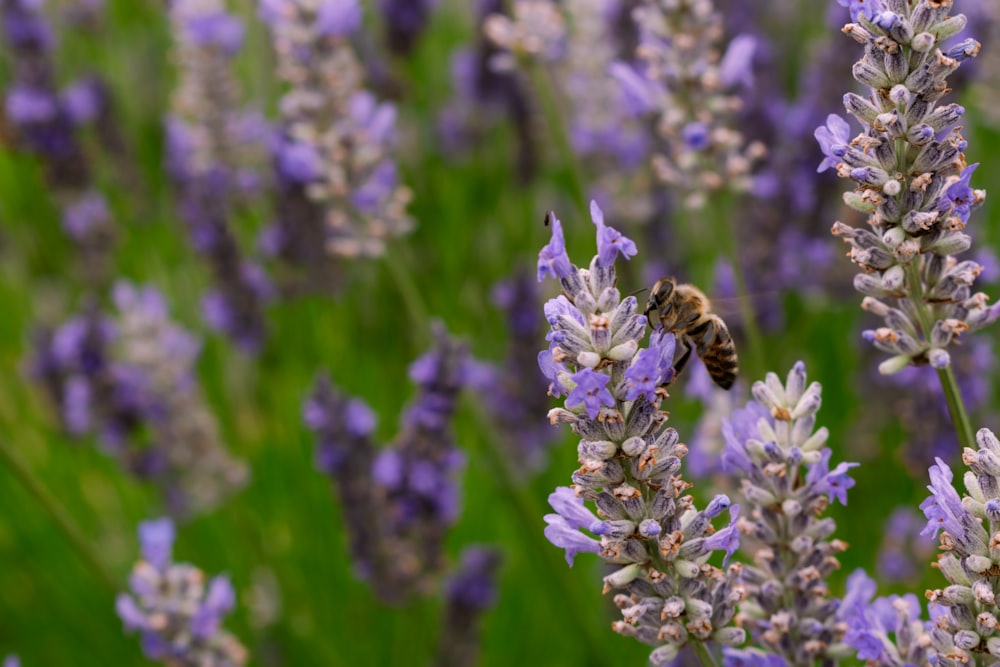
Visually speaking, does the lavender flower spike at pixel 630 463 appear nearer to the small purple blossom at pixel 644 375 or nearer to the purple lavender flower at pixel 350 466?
the small purple blossom at pixel 644 375

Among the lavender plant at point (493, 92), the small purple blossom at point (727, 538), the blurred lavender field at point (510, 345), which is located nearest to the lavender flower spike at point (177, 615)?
the blurred lavender field at point (510, 345)

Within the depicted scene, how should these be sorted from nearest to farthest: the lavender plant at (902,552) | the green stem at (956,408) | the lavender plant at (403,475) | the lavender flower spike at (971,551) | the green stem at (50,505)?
the lavender flower spike at (971,551) → the green stem at (956,408) → the green stem at (50,505) → the lavender plant at (403,475) → the lavender plant at (902,552)

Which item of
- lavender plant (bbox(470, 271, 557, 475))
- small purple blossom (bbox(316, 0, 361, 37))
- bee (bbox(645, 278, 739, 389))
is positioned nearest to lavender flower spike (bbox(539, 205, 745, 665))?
bee (bbox(645, 278, 739, 389))

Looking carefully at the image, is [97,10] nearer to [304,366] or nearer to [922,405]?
[304,366]

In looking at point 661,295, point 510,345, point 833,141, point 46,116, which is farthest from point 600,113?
point 833,141

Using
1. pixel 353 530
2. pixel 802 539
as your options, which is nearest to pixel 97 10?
pixel 353 530

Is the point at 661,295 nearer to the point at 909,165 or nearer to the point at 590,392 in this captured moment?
the point at 909,165
